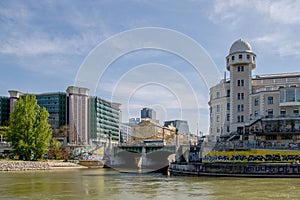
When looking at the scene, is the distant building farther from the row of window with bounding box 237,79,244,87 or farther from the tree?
the row of window with bounding box 237,79,244,87

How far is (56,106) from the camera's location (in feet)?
511

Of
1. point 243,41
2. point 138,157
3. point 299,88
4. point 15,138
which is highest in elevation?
point 243,41

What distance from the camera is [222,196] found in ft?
121

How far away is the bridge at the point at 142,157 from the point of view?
332 ft

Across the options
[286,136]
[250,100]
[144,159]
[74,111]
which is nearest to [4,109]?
[74,111]

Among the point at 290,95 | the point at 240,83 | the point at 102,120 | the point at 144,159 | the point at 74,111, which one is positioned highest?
the point at 240,83

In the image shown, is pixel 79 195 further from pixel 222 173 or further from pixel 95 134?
pixel 95 134

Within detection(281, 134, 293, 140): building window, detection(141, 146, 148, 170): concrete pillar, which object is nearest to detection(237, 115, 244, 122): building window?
detection(281, 134, 293, 140): building window

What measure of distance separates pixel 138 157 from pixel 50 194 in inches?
3441

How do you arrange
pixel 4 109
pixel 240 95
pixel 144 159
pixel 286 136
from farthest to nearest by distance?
pixel 4 109
pixel 144 159
pixel 240 95
pixel 286 136

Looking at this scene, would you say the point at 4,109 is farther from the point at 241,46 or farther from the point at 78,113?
the point at 241,46

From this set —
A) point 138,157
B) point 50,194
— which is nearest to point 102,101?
point 138,157

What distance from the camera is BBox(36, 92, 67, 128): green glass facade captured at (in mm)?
154125

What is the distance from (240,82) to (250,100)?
4.90 meters
